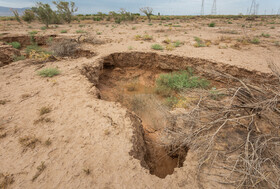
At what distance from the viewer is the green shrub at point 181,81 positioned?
5.50 meters

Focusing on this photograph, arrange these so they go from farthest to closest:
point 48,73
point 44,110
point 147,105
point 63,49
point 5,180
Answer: point 63,49
point 147,105
point 48,73
point 44,110
point 5,180

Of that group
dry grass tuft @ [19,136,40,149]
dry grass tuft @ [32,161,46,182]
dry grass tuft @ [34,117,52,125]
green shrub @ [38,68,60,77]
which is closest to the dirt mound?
green shrub @ [38,68,60,77]

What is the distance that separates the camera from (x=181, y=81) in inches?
221

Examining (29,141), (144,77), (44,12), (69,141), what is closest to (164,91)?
(144,77)

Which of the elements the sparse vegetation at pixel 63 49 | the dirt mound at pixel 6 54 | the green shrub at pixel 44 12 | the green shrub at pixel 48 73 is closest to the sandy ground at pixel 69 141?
the green shrub at pixel 48 73

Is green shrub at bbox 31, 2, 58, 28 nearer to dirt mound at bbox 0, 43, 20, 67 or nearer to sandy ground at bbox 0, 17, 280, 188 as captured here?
dirt mound at bbox 0, 43, 20, 67

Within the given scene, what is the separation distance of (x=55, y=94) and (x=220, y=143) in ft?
12.6

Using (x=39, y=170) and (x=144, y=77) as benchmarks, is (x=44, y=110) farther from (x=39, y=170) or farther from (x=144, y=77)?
(x=144, y=77)

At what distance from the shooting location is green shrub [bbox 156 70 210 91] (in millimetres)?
5504

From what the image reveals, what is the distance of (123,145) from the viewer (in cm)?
225

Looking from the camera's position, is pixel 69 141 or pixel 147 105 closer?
pixel 69 141

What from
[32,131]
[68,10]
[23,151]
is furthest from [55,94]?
[68,10]

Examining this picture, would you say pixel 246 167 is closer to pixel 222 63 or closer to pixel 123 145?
pixel 123 145

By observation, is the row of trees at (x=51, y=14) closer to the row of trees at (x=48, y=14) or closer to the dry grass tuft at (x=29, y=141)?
the row of trees at (x=48, y=14)
